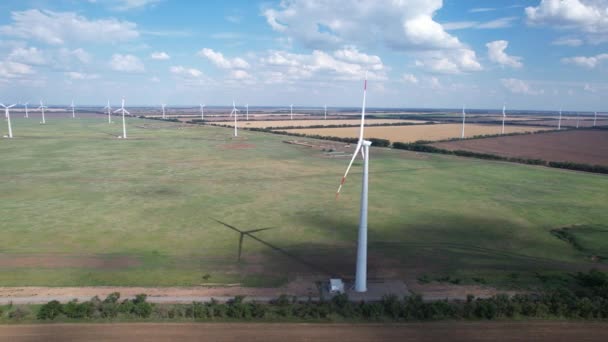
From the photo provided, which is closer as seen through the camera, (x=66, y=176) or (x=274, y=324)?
(x=274, y=324)

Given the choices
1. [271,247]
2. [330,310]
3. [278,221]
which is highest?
[330,310]

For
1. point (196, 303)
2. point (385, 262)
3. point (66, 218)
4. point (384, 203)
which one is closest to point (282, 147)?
point (384, 203)

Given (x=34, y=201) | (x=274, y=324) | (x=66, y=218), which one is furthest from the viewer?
(x=34, y=201)

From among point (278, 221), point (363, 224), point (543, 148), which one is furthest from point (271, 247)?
point (543, 148)

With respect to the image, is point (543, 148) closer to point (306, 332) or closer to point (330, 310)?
point (330, 310)

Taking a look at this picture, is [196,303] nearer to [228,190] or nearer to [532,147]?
[228,190]

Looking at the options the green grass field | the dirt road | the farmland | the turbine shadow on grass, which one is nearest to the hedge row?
the dirt road
